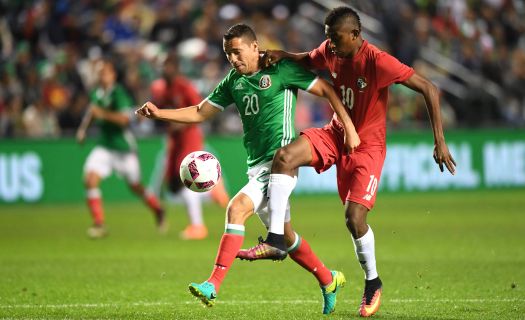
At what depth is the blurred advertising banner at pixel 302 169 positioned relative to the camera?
2006 centimetres

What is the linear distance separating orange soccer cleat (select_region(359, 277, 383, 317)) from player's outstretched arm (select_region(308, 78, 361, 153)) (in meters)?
1.09

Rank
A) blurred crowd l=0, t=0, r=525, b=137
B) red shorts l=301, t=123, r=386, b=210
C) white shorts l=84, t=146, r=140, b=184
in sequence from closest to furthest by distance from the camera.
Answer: red shorts l=301, t=123, r=386, b=210, white shorts l=84, t=146, r=140, b=184, blurred crowd l=0, t=0, r=525, b=137

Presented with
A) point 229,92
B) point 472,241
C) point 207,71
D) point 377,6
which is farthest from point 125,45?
point 229,92

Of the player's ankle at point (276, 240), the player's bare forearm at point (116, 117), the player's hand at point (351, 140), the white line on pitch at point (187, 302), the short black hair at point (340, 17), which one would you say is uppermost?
the short black hair at point (340, 17)

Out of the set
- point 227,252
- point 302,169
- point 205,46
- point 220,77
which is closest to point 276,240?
point 227,252

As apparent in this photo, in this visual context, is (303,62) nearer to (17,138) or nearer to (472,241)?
(472,241)

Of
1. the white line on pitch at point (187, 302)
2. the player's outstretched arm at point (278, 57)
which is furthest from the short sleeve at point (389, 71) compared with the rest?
the white line on pitch at point (187, 302)

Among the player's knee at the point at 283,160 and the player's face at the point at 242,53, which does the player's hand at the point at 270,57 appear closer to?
the player's face at the point at 242,53

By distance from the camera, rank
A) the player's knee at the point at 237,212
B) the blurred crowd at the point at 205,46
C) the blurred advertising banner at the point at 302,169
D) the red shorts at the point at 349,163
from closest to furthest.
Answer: the player's knee at the point at 237,212 < the red shorts at the point at 349,163 < the blurred advertising banner at the point at 302,169 < the blurred crowd at the point at 205,46

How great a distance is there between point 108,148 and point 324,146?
8266 millimetres

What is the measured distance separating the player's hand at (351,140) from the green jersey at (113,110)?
27.3ft

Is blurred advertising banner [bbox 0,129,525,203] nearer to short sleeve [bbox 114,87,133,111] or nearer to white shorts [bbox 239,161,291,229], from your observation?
short sleeve [bbox 114,87,133,111]

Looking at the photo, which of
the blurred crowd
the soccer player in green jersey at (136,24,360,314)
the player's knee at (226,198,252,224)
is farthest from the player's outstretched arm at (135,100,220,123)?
the blurred crowd

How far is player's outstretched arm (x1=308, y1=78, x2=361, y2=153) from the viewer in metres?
7.58
